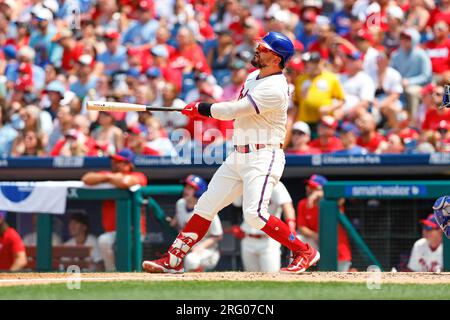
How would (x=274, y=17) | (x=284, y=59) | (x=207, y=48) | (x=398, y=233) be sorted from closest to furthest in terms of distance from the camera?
(x=284, y=59) < (x=398, y=233) < (x=274, y=17) < (x=207, y=48)

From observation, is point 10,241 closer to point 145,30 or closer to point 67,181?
point 67,181

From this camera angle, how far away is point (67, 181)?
12.6 meters

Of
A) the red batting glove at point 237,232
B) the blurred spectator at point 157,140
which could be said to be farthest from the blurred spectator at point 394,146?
the blurred spectator at point 157,140

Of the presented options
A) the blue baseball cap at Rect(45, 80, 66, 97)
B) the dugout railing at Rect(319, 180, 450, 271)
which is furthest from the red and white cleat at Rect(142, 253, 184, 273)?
the blue baseball cap at Rect(45, 80, 66, 97)

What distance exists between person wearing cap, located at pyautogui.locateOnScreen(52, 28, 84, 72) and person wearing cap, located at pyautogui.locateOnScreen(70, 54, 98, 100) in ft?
2.72

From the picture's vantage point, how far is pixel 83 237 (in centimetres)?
1219

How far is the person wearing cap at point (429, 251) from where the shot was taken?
432 inches

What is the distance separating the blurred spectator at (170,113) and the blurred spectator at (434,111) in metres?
2.84

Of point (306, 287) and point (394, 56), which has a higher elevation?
point (394, 56)

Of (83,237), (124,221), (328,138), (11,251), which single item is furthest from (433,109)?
(11,251)

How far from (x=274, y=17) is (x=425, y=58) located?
206 centimetres

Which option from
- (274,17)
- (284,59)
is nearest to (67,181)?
(274,17)

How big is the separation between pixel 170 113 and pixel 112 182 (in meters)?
1.92

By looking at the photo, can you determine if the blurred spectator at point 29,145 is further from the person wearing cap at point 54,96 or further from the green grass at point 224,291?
the green grass at point 224,291
